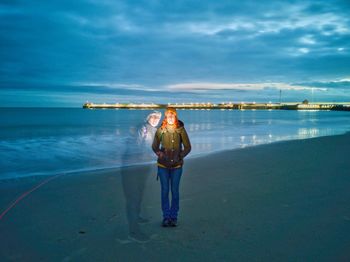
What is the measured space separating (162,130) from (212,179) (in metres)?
4.49

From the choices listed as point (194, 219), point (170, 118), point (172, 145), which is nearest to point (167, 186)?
point (172, 145)

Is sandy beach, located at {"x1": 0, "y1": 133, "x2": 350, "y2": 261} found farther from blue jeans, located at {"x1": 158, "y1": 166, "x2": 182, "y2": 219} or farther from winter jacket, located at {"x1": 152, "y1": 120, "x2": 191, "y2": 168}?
winter jacket, located at {"x1": 152, "y1": 120, "x2": 191, "y2": 168}

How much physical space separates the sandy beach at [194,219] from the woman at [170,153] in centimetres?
37

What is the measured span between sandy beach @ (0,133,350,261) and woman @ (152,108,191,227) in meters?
0.37

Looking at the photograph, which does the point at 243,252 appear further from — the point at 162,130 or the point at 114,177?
the point at 114,177

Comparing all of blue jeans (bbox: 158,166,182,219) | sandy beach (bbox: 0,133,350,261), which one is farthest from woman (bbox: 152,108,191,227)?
sandy beach (bbox: 0,133,350,261)

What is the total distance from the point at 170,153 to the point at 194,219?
147 centimetres

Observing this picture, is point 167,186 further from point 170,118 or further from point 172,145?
point 170,118

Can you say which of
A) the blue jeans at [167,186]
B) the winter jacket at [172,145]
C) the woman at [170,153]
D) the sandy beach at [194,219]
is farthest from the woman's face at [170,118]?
the sandy beach at [194,219]

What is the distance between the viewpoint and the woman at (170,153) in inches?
212

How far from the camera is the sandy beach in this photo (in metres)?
4.60

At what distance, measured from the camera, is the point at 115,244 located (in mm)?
4875

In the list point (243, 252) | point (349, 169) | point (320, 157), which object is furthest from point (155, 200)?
point (320, 157)

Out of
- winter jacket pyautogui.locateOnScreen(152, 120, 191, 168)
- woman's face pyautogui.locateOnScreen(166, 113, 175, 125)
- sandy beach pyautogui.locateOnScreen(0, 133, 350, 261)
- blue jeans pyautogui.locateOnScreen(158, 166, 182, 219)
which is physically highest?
woman's face pyautogui.locateOnScreen(166, 113, 175, 125)
